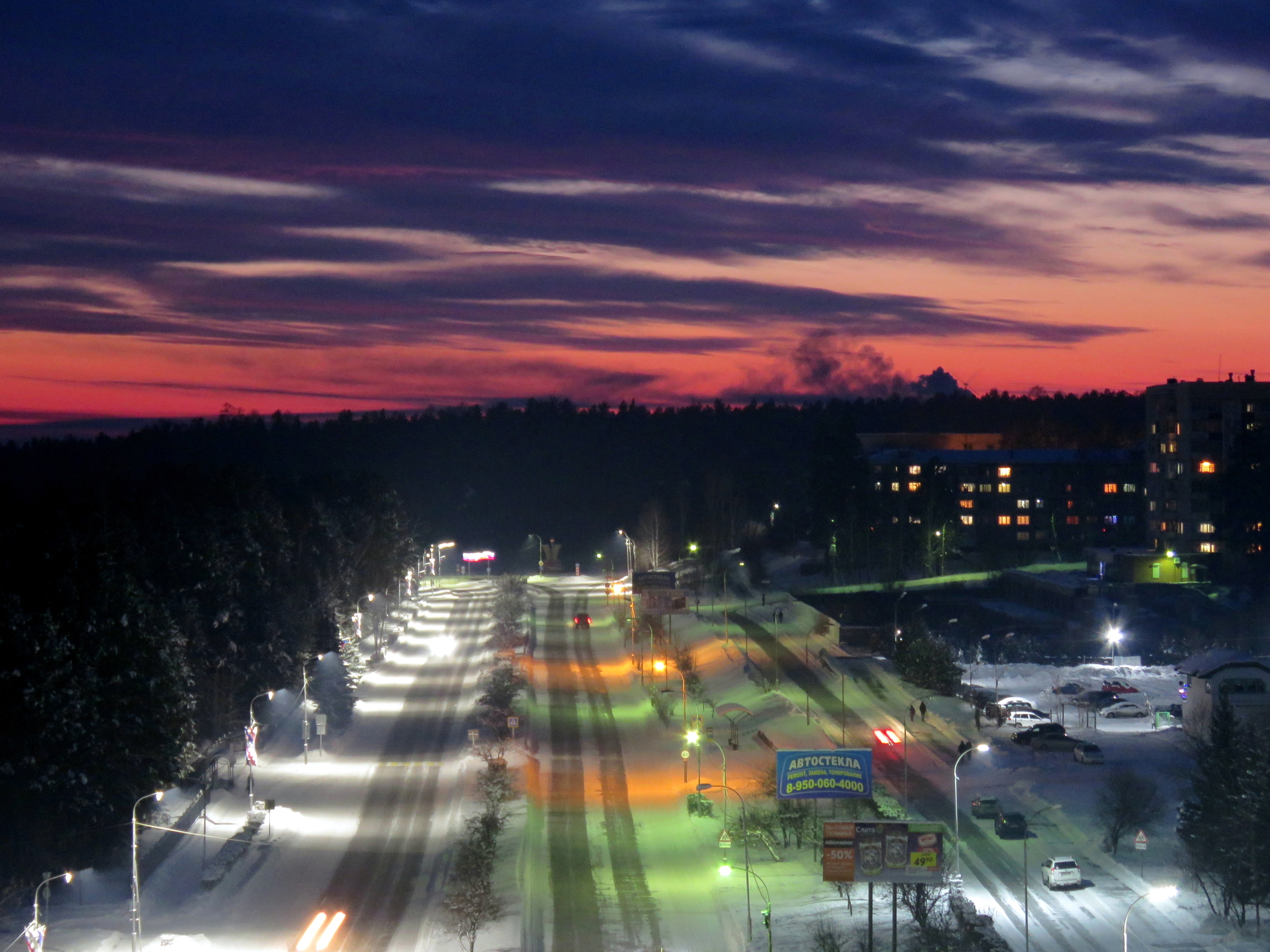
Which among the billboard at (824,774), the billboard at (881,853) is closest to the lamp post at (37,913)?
the billboard at (881,853)

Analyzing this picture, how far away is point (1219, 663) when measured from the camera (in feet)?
201

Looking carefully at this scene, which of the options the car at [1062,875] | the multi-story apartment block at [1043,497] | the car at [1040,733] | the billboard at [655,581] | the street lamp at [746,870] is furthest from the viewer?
the multi-story apartment block at [1043,497]

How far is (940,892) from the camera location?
135ft

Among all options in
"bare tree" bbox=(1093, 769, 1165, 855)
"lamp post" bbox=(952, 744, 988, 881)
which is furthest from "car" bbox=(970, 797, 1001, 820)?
"bare tree" bbox=(1093, 769, 1165, 855)

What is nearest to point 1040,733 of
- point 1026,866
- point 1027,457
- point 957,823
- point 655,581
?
point 957,823

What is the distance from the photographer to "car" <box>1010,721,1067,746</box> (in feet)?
196

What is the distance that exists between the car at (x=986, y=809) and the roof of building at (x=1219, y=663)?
1675 cm

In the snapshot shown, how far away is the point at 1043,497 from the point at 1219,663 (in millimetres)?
78527

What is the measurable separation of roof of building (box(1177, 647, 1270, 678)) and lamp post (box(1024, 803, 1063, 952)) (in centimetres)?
1419

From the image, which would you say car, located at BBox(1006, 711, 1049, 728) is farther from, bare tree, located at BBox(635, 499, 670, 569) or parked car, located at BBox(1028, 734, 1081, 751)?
bare tree, located at BBox(635, 499, 670, 569)

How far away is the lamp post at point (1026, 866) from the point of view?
3705cm

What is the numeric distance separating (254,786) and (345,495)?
5045 centimetres

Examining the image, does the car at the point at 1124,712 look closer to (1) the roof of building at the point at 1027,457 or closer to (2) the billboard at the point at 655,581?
(2) the billboard at the point at 655,581

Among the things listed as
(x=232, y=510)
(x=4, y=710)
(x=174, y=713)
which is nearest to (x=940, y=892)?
(x=174, y=713)
